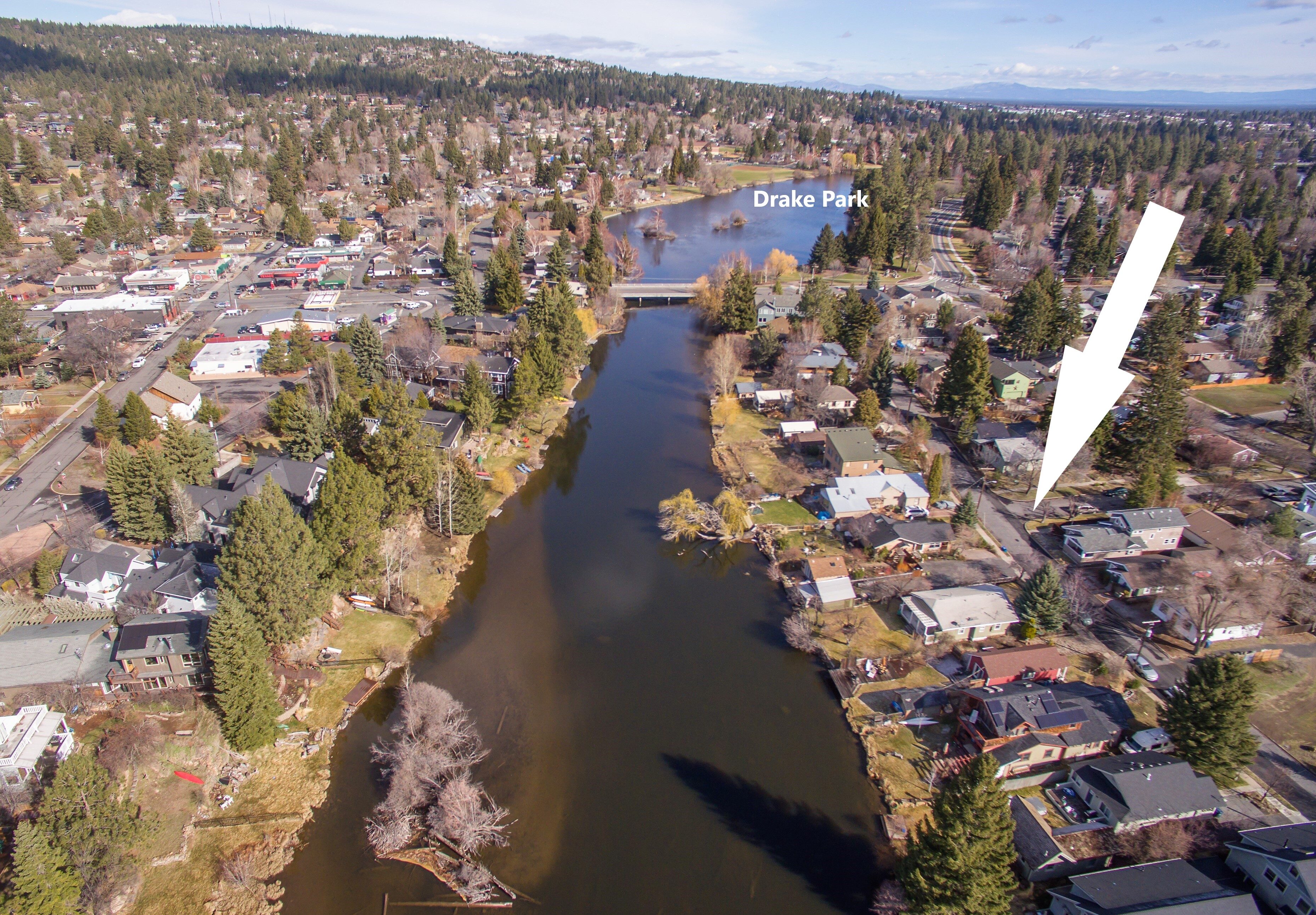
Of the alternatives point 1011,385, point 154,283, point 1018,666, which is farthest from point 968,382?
point 154,283

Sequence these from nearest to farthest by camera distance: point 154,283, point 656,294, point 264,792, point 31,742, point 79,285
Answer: point 31,742
point 264,792
point 154,283
point 79,285
point 656,294

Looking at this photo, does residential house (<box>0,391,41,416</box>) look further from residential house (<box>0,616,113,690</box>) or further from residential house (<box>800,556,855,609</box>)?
residential house (<box>800,556,855,609</box>)

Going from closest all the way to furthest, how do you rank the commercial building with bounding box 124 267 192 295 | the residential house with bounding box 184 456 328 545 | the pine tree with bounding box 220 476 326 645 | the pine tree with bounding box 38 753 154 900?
the pine tree with bounding box 38 753 154 900 < the pine tree with bounding box 220 476 326 645 < the residential house with bounding box 184 456 328 545 < the commercial building with bounding box 124 267 192 295

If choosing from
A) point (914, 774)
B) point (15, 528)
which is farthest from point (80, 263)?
point (914, 774)

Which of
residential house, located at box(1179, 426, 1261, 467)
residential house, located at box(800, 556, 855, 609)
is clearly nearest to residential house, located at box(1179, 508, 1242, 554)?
residential house, located at box(1179, 426, 1261, 467)

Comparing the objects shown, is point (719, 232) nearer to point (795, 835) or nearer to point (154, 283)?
point (154, 283)

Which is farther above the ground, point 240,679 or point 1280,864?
point 1280,864

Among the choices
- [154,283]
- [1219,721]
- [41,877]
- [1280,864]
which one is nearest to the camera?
[41,877]
